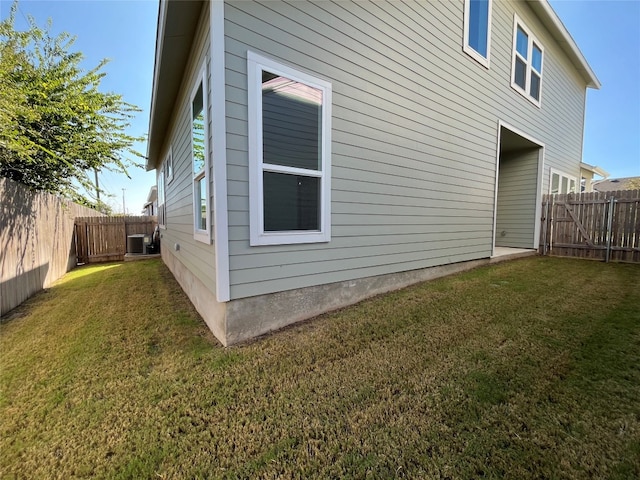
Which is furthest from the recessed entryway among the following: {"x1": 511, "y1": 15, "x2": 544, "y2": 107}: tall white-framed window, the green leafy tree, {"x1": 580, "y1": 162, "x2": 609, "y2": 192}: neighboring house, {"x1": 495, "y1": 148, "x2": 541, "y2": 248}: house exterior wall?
the green leafy tree

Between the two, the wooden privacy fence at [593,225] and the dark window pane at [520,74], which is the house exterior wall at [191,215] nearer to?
the dark window pane at [520,74]

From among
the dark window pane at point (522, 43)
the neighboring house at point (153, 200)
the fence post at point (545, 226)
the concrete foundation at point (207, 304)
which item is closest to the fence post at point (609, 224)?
the fence post at point (545, 226)

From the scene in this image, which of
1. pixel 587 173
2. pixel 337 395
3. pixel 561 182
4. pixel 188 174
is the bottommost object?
pixel 337 395

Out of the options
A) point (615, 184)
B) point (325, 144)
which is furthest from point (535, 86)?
point (615, 184)

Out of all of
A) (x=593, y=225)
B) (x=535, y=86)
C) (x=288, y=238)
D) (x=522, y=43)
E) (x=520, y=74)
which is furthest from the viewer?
(x=535, y=86)

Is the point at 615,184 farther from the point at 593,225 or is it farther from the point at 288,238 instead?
the point at 288,238

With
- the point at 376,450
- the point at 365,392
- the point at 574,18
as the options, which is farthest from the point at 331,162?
the point at 574,18

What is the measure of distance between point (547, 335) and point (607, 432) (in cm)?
144

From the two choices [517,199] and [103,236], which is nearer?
[517,199]

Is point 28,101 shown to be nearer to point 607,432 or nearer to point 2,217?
point 2,217

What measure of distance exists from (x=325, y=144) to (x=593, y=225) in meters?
8.27

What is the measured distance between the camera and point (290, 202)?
3.18m

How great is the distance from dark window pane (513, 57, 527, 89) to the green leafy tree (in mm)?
9574

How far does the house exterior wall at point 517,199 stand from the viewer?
325 inches
